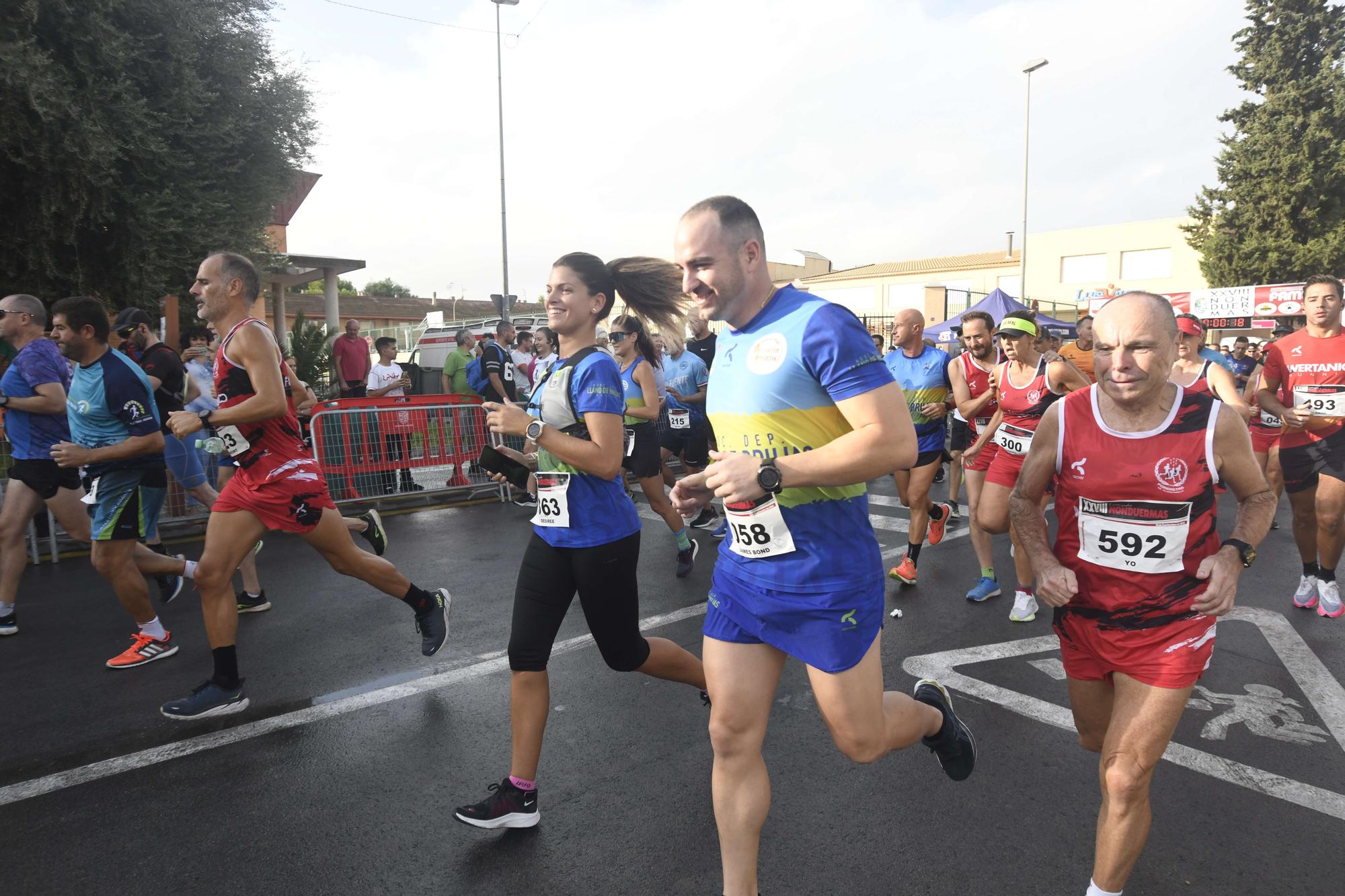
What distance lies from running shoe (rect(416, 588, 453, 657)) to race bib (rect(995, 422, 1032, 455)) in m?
3.58

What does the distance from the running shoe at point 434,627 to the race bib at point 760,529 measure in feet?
8.74

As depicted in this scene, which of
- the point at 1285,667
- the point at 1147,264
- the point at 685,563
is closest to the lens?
the point at 1285,667

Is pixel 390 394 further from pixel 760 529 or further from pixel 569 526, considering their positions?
pixel 760 529

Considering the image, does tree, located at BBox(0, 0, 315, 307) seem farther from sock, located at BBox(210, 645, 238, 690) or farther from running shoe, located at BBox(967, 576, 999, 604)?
running shoe, located at BBox(967, 576, 999, 604)

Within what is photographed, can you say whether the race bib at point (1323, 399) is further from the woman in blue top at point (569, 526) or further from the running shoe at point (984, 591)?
the woman in blue top at point (569, 526)

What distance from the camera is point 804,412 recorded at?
2162 millimetres

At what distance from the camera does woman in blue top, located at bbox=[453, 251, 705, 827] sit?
9.32 ft

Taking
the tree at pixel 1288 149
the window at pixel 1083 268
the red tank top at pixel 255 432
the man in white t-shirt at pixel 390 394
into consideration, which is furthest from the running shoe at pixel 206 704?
the window at pixel 1083 268

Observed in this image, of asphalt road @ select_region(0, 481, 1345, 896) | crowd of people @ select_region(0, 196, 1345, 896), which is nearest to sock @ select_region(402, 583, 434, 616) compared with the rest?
crowd of people @ select_region(0, 196, 1345, 896)

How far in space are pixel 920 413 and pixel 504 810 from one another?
4394 mm

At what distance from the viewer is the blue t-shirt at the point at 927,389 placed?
6086mm

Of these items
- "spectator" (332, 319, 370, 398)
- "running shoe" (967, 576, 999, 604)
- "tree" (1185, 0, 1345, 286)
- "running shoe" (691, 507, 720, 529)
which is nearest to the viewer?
"running shoe" (967, 576, 999, 604)

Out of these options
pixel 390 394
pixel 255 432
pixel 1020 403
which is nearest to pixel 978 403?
pixel 1020 403

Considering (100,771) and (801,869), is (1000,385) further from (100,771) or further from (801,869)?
(100,771)
